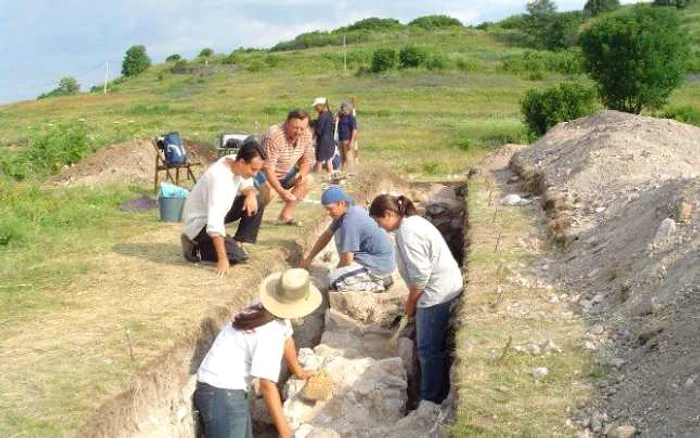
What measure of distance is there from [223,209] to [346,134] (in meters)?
8.54

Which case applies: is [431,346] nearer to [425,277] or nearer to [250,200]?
[425,277]

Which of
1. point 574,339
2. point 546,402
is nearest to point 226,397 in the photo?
point 546,402

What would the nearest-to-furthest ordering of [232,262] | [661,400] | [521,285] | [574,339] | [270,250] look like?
[661,400] → [574,339] → [521,285] → [232,262] → [270,250]

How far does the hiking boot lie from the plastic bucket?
7.35 feet

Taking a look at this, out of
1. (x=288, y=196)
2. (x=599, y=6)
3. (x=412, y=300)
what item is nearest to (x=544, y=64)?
(x=599, y=6)

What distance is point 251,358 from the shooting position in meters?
4.95

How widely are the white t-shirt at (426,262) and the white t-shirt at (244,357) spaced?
4.57 feet

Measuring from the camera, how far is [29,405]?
4934mm

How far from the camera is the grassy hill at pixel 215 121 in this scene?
24.6ft

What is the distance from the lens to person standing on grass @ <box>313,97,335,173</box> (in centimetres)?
1308

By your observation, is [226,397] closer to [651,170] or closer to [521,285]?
[521,285]

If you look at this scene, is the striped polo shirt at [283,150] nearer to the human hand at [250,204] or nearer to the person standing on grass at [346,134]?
the human hand at [250,204]

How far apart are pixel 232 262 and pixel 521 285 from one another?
291 centimetres

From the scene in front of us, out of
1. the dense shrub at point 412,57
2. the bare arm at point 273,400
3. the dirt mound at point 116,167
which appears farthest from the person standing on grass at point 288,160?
the dense shrub at point 412,57
